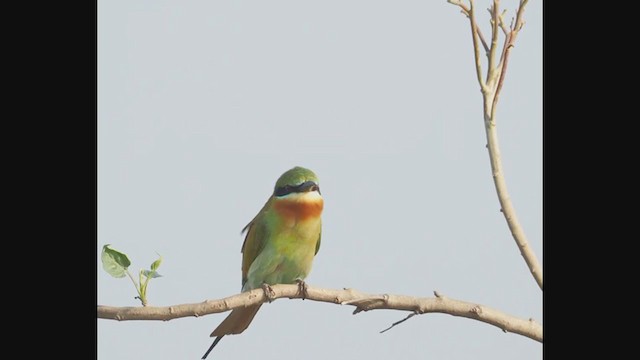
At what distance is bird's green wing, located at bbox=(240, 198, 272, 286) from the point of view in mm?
2855

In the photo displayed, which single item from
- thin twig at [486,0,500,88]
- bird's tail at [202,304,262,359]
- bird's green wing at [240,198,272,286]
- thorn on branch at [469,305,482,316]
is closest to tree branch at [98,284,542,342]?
thorn on branch at [469,305,482,316]

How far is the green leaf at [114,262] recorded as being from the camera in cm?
177

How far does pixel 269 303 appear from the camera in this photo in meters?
2.38

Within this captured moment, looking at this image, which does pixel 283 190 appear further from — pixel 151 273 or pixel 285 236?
pixel 151 273

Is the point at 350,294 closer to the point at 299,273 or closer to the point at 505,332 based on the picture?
the point at 505,332

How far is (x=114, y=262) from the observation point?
1785mm

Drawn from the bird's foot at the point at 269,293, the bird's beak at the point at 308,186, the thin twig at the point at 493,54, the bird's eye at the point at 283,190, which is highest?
the thin twig at the point at 493,54

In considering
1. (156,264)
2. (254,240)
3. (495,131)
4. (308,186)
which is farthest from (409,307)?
(254,240)

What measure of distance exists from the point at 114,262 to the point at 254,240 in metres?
1.13

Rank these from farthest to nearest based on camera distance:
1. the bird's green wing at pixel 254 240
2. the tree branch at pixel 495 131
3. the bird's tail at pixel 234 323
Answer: the bird's green wing at pixel 254 240 < the bird's tail at pixel 234 323 < the tree branch at pixel 495 131

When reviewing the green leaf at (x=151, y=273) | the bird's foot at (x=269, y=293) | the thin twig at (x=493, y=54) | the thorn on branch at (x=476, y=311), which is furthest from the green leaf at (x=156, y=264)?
the thin twig at (x=493, y=54)

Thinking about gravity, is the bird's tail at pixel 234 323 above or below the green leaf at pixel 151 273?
below

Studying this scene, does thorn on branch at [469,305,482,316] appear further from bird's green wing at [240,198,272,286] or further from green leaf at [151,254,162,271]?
bird's green wing at [240,198,272,286]

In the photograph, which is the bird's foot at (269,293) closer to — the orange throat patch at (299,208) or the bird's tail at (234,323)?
the bird's tail at (234,323)
